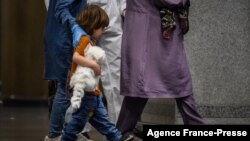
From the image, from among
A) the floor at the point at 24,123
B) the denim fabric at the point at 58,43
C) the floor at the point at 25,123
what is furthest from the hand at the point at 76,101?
the floor at the point at 24,123

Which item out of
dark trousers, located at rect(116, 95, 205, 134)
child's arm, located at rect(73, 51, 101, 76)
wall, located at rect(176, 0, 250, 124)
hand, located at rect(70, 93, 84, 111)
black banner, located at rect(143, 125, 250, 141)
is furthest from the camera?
wall, located at rect(176, 0, 250, 124)

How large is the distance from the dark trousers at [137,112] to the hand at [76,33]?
0.79m

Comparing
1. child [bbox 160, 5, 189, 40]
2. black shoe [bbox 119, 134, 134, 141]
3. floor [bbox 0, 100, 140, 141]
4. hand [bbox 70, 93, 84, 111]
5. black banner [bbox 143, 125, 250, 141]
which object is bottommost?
floor [bbox 0, 100, 140, 141]

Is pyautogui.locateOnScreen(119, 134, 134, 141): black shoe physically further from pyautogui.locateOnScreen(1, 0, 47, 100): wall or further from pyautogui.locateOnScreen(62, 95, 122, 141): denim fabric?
pyautogui.locateOnScreen(1, 0, 47, 100): wall

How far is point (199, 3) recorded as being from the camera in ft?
23.2

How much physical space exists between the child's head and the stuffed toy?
0.22m

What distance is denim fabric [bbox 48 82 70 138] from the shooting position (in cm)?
623

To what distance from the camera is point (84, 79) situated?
5.44 meters

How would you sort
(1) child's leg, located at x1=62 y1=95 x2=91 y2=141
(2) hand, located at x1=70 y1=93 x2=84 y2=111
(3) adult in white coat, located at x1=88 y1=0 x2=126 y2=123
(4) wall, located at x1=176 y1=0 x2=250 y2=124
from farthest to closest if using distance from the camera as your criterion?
(4) wall, located at x1=176 y1=0 x2=250 y2=124 → (3) adult in white coat, located at x1=88 y1=0 x2=126 y2=123 → (1) child's leg, located at x1=62 y1=95 x2=91 y2=141 → (2) hand, located at x1=70 y1=93 x2=84 y2=111

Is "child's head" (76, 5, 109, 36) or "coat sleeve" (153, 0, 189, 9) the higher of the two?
"coat sleeve" (153, 0, 189, 9)

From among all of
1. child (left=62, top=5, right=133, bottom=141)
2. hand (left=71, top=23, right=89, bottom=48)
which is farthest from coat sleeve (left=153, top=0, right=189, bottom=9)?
hand (left=71, top=23, right=89, bottom=48)

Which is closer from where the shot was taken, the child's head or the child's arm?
the child's arm

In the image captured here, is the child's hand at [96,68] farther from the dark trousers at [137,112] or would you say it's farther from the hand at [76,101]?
the dark trousers at [137,112]

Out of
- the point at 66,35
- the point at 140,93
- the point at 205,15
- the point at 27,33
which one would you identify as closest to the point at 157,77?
the point at 140,93
